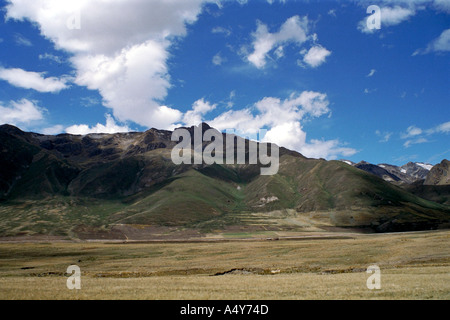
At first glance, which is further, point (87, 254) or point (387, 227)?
point (387, 227)

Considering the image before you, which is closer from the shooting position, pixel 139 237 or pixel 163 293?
pixel 163 293

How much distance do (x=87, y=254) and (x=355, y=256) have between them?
76.1 meters

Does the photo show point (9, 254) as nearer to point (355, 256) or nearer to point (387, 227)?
point (355, 256)

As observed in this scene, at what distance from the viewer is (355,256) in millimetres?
60250

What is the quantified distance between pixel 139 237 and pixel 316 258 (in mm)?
137601
